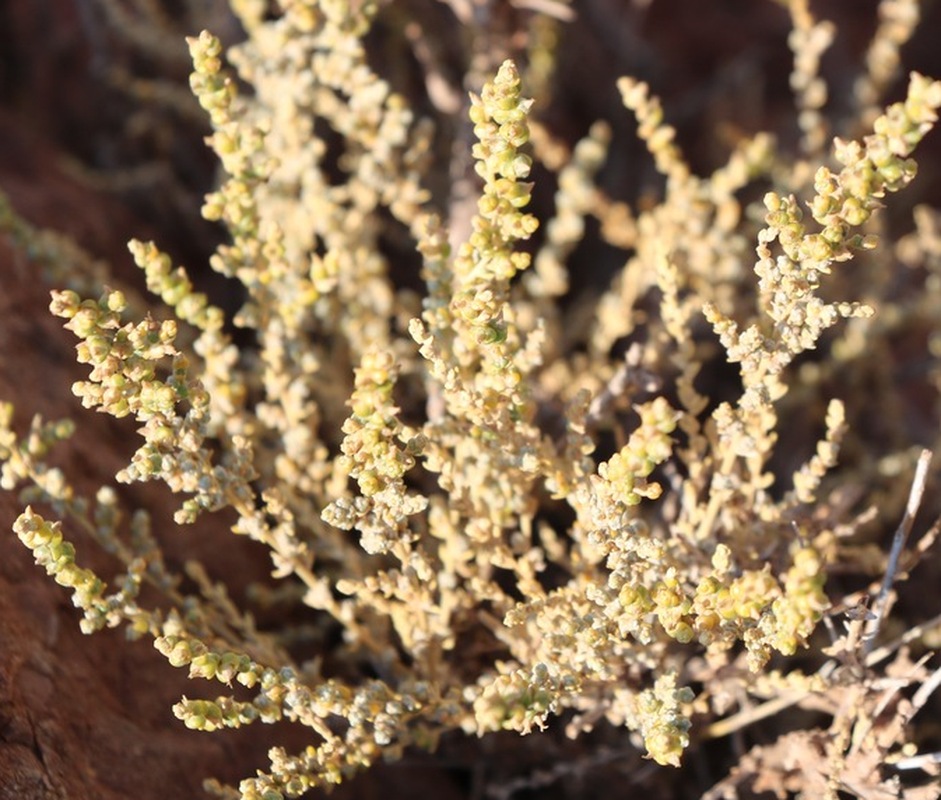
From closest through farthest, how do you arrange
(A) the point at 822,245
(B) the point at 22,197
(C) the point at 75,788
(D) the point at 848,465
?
(A) the point at 822,245 → (C) the point at 75,788 → (B) the point at 22,197 → (D) the point at 848,465

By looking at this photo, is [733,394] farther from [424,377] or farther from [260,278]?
[260,278]

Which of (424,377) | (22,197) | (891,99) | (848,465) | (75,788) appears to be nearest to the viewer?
(75,788)

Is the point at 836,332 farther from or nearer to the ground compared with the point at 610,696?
farther from the ground

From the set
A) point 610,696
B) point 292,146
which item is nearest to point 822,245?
point 610,696

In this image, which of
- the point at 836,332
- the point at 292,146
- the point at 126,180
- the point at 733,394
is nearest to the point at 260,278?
the point at 292,146

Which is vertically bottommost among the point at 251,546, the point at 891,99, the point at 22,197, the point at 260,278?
the point at 251,546

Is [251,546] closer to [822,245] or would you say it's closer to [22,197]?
[22,197]

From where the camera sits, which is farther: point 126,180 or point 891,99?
point 891,99
